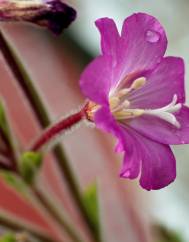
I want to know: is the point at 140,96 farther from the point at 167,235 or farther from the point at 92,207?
the point at 167,235

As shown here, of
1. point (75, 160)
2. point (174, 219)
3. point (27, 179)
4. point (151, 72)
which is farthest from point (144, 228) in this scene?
point (151, 72)

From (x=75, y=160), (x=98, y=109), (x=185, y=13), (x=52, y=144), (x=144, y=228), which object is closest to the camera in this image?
(x=98, y=109)

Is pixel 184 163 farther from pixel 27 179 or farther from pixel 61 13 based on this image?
pixel 61 13

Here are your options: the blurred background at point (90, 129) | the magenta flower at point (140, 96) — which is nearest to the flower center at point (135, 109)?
the magenta flower at point (140, 96)

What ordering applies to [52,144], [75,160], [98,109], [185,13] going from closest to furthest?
[98,109] < [52,144] < [75,160] < [185,13]

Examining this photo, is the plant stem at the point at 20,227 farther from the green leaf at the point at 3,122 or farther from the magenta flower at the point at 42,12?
the magenta flower at the point at 42,12
